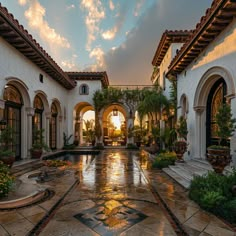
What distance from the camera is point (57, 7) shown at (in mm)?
13688

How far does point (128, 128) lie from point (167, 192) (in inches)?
542

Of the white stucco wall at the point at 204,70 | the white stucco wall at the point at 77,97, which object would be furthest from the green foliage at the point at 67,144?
the white stucco wall at the point at 204,70

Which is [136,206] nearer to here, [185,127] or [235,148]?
[235,148]

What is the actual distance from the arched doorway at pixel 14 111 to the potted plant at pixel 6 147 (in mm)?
809

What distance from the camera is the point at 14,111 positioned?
34.8 ft

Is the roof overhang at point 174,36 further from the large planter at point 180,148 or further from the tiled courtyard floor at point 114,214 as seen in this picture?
the tiled courtyard floor at point 114,214

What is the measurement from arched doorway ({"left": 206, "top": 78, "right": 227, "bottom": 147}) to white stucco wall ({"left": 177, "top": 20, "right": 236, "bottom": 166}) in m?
0.21

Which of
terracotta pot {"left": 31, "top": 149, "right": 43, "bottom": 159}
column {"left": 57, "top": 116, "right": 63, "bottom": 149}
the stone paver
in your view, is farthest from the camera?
column {"left": 57, "top": 116, "right": 63, "bottom": 149}

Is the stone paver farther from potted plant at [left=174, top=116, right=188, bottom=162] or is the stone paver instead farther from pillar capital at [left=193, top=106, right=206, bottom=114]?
pillar capital at [left=193, top=106, right=206, bottom=114]

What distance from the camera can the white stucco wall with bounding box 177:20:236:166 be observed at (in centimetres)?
621

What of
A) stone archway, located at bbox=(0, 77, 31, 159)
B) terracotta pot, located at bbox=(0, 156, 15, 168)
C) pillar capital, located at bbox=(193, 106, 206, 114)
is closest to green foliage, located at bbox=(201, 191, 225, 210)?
pillar capital, located at bbox=(193, 106, 206, 114)

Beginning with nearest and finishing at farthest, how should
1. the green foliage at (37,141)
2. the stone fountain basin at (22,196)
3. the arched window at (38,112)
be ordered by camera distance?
the stone fountain basin at (22,196) → the green foliage at (37,141) → the arched window at (38,112)

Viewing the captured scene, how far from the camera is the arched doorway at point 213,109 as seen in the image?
806 cm

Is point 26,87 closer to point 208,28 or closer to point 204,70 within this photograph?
point 204,70
